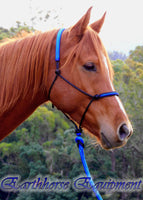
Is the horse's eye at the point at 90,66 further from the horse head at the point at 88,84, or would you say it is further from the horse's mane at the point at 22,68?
the horse's mane at the point at 22,68

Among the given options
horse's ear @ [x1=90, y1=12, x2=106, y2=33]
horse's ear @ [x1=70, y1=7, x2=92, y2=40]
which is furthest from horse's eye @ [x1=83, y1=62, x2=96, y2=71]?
horse's ear @ [x1=90, y1=12, x2=106, y2=33]

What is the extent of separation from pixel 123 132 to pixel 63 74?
0.66m

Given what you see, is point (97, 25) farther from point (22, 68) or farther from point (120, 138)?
point (120, 138)

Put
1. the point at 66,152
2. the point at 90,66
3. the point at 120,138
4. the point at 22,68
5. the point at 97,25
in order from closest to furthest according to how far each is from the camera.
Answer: the point at 120,138 < the point at 90,66 < the point at 22,68 < the point at 97,25 < the point at 66,152

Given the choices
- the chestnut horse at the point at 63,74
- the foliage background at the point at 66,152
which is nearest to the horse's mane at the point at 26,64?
the chestnut horse at the point at 63,74

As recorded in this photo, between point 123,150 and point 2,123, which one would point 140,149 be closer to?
point 123,150

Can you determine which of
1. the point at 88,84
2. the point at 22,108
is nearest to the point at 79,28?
the point at 88,84

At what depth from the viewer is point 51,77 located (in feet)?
6.51

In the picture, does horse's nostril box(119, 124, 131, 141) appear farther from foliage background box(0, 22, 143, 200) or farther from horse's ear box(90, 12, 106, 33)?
foliage background box(0, 22, 143, 200)

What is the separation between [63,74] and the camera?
195 centimetres

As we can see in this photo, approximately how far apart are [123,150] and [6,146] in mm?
9125

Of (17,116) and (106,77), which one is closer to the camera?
(106,77)

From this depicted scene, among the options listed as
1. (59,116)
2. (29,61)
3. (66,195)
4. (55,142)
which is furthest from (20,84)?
(59,116)

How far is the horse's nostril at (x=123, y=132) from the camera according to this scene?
66.2 inches
